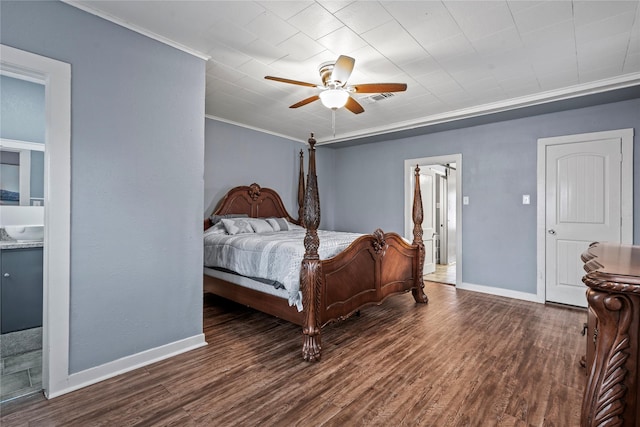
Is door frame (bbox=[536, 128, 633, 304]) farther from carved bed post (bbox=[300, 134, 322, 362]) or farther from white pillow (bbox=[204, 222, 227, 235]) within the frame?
white pillow (bbox=[204, 222, 227, 235])

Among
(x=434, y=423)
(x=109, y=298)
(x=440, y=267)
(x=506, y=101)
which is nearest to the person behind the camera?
(x=434, y=423)

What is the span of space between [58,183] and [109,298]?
0.84 meters

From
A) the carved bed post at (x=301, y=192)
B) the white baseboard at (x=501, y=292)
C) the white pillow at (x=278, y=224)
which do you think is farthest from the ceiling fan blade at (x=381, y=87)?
the white baseboard at (x=501, y=292)

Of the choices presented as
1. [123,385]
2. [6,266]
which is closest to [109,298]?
[123,385]

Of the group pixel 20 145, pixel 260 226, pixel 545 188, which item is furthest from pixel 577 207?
pixel 20 145

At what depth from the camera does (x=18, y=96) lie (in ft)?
9.50

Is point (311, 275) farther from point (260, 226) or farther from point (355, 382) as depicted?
point (260, 226)

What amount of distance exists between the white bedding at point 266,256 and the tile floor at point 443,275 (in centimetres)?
272

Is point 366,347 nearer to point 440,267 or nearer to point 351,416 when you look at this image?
point 351,416

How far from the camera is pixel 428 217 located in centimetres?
598

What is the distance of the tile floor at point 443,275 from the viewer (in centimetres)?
526

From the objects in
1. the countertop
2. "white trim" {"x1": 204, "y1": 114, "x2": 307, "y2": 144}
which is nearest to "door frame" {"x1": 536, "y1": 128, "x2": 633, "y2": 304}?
"white trim" {"x1": 204, "y1": 114, "x2": 307, "y2": 144}

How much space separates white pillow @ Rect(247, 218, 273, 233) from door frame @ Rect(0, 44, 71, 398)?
8.10 feet

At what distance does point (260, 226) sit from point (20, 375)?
109 inches
